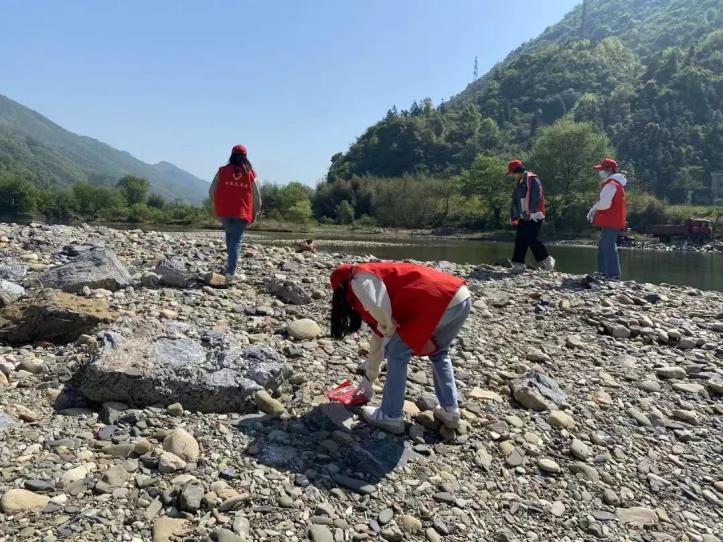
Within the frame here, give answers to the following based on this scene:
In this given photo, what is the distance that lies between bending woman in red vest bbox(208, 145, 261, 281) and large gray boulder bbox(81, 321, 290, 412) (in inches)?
131

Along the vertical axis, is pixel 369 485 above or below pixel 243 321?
below

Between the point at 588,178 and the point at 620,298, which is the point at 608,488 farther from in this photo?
the point at 588,178

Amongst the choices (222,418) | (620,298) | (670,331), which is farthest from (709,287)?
(222,418)

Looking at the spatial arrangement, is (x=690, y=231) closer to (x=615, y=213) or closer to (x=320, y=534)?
(x=615, y=213)

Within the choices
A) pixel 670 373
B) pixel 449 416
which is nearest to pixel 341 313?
pixel 449 416

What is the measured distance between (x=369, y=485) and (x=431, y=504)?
16.2 inches

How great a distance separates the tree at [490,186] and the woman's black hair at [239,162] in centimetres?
5826

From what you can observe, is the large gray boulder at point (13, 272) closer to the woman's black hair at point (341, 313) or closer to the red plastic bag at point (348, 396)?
the red plastic bag at point (348, 396)

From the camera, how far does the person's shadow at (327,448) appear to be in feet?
11.1

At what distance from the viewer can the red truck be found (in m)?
44.0

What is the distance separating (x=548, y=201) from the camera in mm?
57344

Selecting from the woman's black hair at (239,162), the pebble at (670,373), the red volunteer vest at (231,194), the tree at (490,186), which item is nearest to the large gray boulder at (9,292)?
the red volunteer vest at (231,194)

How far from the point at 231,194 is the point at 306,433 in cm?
480

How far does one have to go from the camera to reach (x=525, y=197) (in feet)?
33.8
